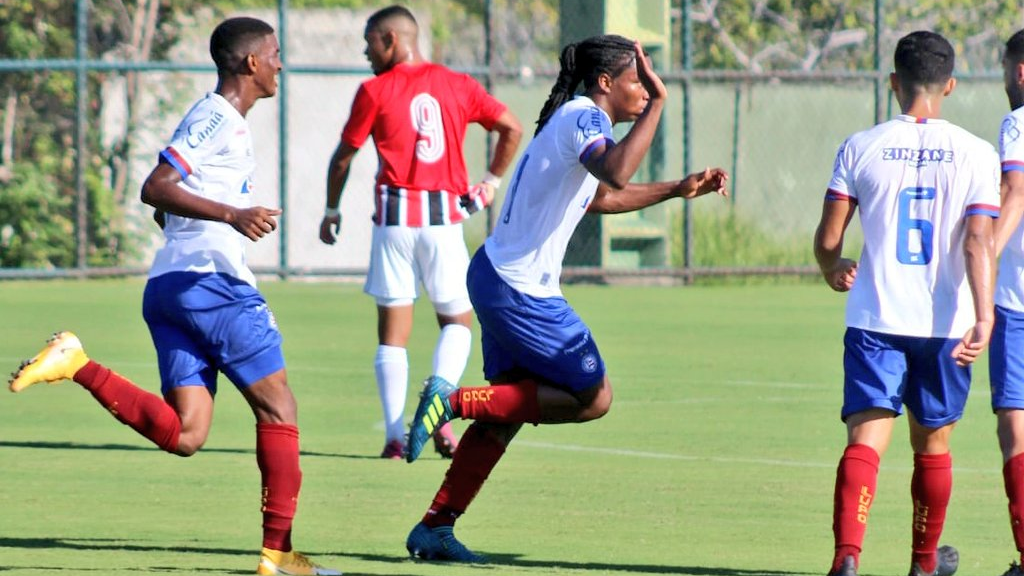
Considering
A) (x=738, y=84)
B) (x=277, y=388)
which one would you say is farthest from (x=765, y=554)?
(x=738, y=84)

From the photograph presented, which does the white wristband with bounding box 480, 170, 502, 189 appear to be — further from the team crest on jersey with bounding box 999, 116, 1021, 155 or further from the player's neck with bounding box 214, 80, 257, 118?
the team crest on jersey with bounding box 999, 116, 1021, 155

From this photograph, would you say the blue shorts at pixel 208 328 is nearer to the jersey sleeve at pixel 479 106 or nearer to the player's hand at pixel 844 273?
the player's hand at pixel 844 273

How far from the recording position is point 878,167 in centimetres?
695

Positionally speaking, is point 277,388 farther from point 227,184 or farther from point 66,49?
point 66,49

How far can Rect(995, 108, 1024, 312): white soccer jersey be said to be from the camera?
732cm

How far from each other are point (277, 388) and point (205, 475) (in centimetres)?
273

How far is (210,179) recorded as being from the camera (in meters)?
7.40

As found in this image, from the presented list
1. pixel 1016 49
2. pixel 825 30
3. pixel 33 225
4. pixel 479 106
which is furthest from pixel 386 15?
pixel 825 30

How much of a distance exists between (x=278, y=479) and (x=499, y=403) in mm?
911

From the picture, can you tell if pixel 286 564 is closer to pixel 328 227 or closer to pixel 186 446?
pixel 186 446

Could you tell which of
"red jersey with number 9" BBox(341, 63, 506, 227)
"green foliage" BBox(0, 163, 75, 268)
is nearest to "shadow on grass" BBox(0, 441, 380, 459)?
"red jersey with number 9" BBox(341, 63, 506, 227)

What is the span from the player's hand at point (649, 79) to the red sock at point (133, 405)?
2142 mm

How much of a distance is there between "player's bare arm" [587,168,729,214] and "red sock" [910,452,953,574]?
1.24 m

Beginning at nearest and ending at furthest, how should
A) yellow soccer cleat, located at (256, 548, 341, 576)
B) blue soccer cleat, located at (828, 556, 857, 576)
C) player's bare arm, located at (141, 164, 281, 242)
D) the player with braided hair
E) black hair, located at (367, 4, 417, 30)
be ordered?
blue soccer cleat, located at (828, 556, 857, 576)
player's bare arm, located at (141, 164, 281, 242)
yellow soccer cleat, located at (256, 548, 341, 576)
the player with braided hair
black hair, located at (367, 4, 417, 30)
